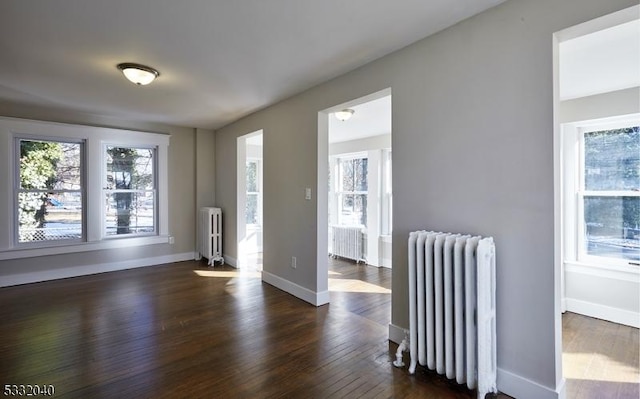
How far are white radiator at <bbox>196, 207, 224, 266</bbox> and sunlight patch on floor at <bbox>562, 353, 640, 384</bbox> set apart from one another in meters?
4.74

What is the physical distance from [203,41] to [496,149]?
2.23 meters

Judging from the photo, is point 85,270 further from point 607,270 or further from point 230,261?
point 607,270

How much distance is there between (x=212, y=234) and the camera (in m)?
5.46

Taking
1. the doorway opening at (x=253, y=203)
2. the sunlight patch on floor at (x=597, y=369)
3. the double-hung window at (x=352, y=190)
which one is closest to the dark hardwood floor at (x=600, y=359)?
the sunlight patch on floor at (x=597, y=369)

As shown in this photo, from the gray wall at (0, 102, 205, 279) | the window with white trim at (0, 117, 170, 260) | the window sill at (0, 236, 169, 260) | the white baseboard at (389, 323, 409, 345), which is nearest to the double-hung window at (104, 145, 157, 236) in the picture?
the window with white trim at (0, 117, 170, 260)

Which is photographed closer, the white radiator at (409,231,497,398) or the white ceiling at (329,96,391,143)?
the white radiator at (409,231,497,398)

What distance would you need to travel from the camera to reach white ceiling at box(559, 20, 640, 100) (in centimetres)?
215

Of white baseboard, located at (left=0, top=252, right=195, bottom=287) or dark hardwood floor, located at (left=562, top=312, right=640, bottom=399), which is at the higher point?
white baseboard, located at (left=0, top=252, right=195, bottom=287)

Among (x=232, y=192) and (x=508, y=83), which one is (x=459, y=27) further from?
(x=232, y=192)

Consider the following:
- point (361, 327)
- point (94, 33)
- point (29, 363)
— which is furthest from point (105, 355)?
point (94, 33)

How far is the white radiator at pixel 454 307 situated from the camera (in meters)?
1.85

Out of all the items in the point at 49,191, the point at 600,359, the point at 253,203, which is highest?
the point at 49,191

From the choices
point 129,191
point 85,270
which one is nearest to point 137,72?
point 129,191

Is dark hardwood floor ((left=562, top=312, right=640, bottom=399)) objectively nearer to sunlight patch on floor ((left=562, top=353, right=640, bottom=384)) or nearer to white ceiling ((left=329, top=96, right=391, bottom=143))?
sunlight patch on floor ((left=562, top=353, right=640, bottom=384))
